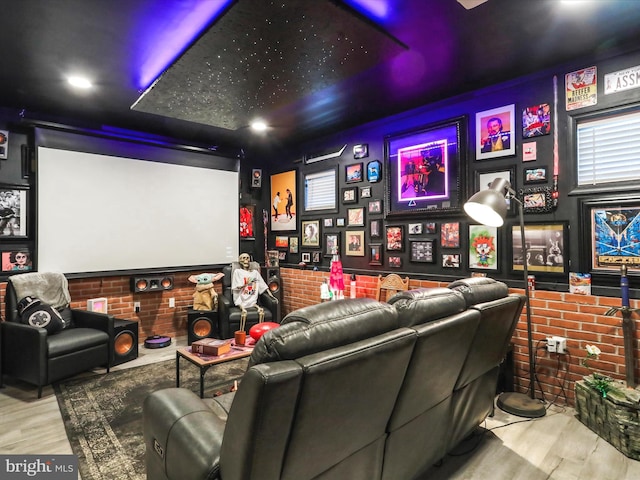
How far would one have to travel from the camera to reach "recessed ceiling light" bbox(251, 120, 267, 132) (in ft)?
13.8

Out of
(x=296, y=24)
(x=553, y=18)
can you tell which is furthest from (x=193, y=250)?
(x=553, y=18)

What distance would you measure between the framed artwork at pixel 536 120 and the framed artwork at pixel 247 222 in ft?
12.8

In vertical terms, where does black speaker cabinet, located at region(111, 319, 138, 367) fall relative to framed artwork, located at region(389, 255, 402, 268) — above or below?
below

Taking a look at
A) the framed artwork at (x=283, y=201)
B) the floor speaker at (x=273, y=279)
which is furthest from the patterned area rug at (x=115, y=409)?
the framed artwork at (x=283, y=201)

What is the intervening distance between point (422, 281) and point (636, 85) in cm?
230

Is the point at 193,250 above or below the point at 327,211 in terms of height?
below

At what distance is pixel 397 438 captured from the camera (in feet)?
5.20

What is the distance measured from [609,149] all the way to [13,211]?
558 centimetres

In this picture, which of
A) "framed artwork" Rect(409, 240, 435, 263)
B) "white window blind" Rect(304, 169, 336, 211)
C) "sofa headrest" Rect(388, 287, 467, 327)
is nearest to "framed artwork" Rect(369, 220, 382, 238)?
"framed artwork" Rect(409, 240, 435, 263)

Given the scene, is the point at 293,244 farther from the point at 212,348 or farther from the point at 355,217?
the point at 212,348

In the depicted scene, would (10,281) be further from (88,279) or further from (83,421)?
(83,421)

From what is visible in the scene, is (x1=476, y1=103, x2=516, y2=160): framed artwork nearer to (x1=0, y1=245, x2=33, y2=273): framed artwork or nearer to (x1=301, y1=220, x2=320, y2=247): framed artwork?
(x1=301, y1=220, x2=320, y2=247): framed artwork

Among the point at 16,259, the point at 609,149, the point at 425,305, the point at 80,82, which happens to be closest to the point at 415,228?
the point at 609,149

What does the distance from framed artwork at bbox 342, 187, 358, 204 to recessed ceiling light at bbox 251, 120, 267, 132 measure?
1275mm
